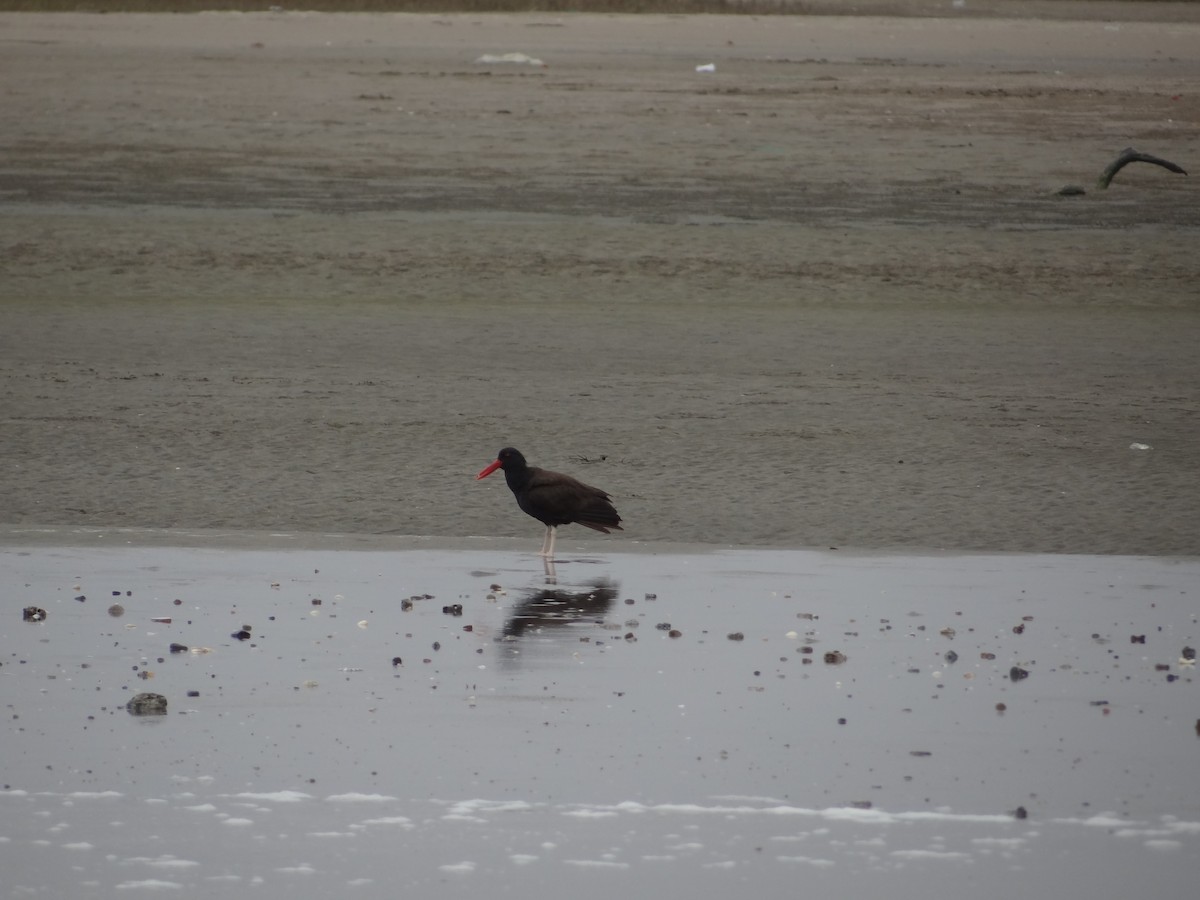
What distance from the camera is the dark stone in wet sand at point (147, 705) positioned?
702cm

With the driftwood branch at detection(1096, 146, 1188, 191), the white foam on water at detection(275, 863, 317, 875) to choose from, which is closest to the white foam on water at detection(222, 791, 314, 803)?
the white foam on water at detection(275, 863, 317, 875)

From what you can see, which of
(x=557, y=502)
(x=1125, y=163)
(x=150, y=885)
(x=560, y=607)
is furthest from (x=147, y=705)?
(x=1125, y=163)

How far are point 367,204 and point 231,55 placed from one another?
775 inches

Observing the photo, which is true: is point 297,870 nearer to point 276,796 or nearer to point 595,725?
point 276,796

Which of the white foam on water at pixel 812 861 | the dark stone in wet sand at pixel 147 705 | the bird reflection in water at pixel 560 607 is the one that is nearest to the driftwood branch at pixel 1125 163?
the bird reflection in water at pixel 560 607

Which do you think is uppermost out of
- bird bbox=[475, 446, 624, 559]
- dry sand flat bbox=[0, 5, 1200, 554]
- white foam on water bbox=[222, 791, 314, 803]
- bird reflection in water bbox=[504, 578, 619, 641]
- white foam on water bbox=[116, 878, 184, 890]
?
dry sand flat bbox=[0, 5, 1200, 554]

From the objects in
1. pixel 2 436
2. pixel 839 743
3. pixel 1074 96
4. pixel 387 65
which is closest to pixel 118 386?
pixel 2 436

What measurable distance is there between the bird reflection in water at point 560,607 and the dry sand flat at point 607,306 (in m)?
1.31

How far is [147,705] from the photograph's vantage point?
7027 millimetres

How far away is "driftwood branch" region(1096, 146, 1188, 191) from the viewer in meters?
23.0

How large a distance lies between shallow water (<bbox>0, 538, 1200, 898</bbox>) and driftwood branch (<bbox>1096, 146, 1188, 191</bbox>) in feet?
47.0

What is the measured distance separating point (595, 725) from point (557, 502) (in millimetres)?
2784

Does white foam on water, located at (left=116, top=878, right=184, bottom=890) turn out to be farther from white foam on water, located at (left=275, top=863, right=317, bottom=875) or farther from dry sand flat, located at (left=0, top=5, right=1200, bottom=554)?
dry sand flat, located at (left=0, top=5, right=1200, bottom=554)

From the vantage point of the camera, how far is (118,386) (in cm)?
1370
